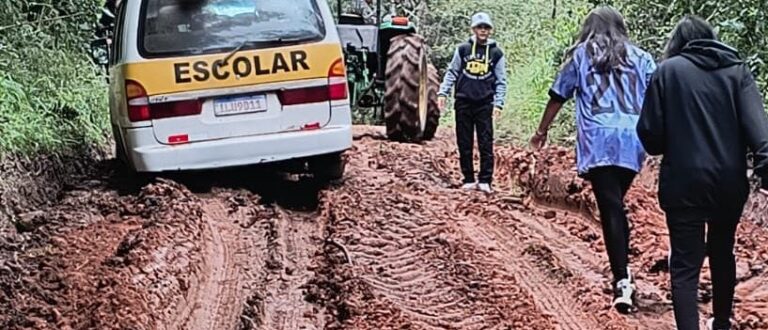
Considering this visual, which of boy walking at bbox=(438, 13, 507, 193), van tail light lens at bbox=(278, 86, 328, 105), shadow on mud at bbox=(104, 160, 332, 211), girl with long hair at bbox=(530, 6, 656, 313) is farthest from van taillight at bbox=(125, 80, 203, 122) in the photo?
girl with long hair at bbox=(530, 6, 656, 313)

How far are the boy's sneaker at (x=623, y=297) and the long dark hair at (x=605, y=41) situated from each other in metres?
1.09

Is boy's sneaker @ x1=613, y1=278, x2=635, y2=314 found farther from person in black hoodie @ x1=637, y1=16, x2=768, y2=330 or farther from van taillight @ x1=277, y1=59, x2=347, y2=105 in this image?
van taillight @ x1=277, y1=59, x2=347, y2=105

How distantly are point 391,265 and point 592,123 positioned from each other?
4.90ft

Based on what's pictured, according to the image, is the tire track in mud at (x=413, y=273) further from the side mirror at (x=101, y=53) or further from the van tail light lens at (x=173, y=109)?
the side mirror at (x=101, y=53)

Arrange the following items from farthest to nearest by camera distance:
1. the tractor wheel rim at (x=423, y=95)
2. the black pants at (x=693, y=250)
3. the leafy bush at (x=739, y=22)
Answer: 1. the tractor wheel rim at (x=423, y=95)
2. the leafy bush at (x=739, y=22)
3. the black pants at (x=693, y=250)

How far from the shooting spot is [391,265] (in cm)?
614

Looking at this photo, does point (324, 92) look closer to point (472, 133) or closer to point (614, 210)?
point (472, 133)

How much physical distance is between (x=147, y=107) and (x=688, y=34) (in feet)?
15.3

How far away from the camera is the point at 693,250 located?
15.3 ft

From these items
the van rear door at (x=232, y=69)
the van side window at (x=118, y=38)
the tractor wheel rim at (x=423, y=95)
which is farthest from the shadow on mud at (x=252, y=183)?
the tractor wheel rim at (x=423, y=95)

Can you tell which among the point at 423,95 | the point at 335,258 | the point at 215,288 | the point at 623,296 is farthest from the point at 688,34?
the point at 423,95

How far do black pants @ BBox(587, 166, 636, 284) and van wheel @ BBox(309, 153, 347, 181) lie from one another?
362cm

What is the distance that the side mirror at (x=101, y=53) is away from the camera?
10133 mm

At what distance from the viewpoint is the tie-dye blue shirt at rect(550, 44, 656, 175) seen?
532 centimetres
